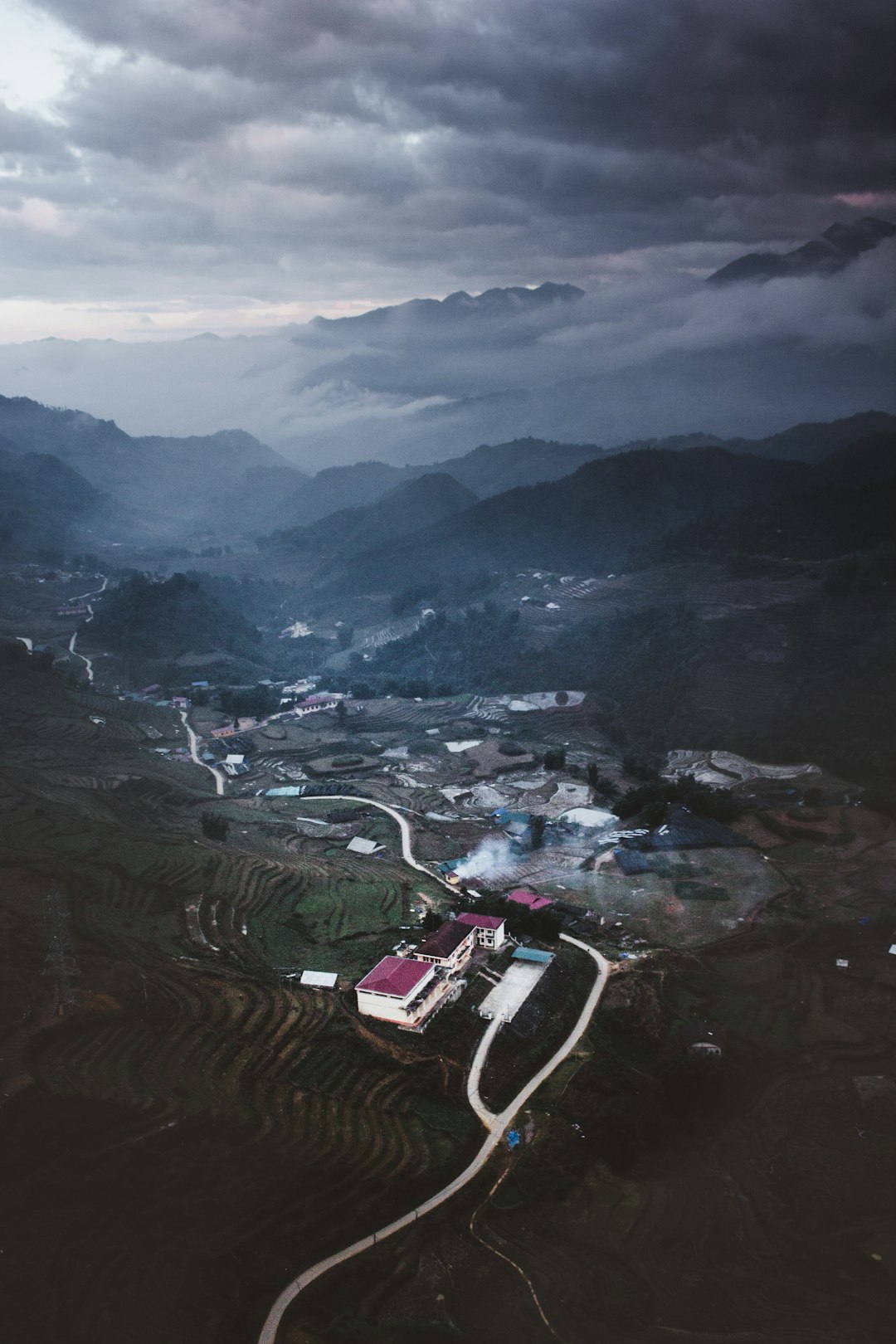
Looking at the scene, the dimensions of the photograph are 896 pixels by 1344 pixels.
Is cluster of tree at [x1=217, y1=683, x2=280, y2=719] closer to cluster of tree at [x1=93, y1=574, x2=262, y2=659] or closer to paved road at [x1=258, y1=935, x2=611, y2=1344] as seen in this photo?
cluster of tree at [x1=93, y1=574, x2=262, y2=659]

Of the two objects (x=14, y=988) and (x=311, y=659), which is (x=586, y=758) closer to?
(x=14, y=988)

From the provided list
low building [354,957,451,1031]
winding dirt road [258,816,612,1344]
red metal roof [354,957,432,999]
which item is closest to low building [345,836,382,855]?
winding dirt road [258,816,612,1344]

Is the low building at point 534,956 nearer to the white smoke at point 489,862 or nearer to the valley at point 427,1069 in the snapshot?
the valley at point 427,1069

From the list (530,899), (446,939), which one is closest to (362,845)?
(530,899)

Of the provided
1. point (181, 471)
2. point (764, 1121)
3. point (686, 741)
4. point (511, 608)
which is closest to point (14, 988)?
point (764, 1121)

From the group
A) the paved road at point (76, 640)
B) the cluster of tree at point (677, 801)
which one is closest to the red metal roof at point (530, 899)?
the cluster of tree at point (677, 801)

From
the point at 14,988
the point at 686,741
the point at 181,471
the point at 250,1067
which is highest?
the point at 181,471

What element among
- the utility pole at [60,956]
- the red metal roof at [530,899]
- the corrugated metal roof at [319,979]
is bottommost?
the red metal roof at [530,899]
